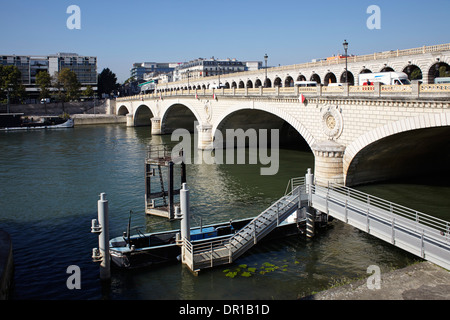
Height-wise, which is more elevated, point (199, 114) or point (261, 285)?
point (199, 114)

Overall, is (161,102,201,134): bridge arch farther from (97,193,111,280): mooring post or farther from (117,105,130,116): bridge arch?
(97,193,111,280): mooring post

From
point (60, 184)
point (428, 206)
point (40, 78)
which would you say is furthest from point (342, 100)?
point (40, 78)

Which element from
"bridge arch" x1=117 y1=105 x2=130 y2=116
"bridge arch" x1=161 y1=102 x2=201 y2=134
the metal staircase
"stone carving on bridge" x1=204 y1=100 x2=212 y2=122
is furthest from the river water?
"bridge arch" x1=117 y1=105 x2=130 y2=116

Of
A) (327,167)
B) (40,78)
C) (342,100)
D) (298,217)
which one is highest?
(40,78)

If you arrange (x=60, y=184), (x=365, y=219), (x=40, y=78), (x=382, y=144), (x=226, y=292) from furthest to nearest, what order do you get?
(x=40, y=78), (x=60, y=184), (x=382, y=144), (x=365, y=219), (x=226, y=292)

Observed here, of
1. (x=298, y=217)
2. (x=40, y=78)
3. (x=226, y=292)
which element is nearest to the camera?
(x=226, y=292)

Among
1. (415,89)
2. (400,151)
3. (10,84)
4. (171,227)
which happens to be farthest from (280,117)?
(10,84)

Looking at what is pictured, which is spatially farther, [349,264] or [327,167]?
[327,167]

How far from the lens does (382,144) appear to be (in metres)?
30.1

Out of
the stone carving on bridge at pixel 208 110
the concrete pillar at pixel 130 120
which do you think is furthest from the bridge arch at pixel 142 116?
the stone carving on bridge at pixel 208 110

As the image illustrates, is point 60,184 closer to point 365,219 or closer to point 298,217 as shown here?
point 298,217

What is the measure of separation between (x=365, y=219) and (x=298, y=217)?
15.5 ft

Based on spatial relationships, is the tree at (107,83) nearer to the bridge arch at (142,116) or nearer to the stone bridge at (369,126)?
the bridge arch at (142,116)

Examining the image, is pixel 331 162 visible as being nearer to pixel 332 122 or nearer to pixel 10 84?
pixel 332 122
